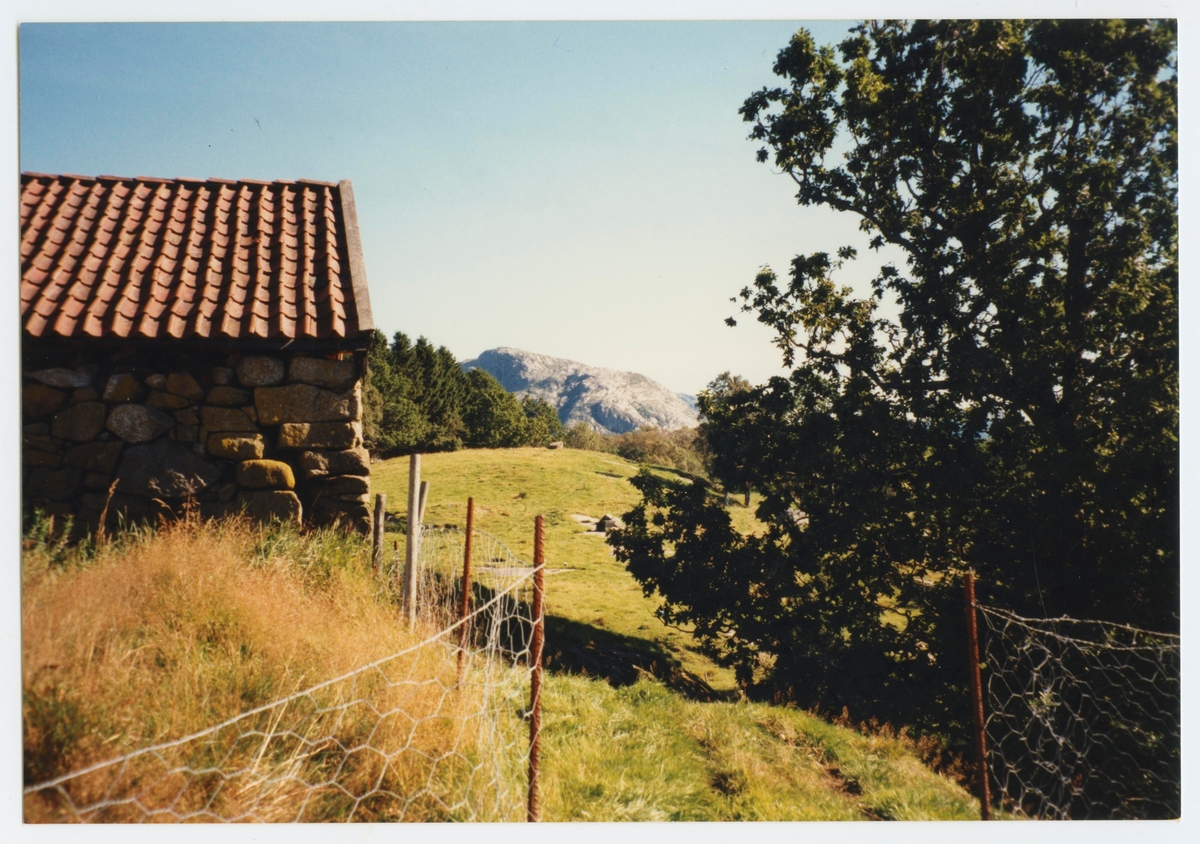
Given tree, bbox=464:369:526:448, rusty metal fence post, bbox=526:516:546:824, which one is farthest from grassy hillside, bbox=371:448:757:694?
tree, bbox=464:369:526:448

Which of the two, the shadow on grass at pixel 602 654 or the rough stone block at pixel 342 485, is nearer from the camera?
the rough stone block at pixel 342 485

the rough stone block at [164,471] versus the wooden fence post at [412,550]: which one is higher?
the rough stone block at [164,471]

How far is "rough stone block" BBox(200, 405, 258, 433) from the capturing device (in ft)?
16.8

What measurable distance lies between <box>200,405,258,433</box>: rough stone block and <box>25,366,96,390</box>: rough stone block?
99 centimetres

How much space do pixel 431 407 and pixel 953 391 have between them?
141 ft

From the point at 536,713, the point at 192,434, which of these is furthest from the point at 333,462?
the point at 536,713

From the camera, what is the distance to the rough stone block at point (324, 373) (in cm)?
527

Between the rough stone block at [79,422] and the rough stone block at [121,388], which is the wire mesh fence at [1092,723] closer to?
the rough stone block at [121,388]

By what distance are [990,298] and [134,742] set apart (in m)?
9.89

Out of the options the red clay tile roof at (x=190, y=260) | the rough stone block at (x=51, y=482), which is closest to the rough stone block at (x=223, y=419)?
the red clay tile roof at (x=190, y=260)

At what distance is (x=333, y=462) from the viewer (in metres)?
5.38

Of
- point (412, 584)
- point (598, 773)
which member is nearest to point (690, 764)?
point (598, 773)

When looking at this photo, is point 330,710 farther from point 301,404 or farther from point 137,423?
point 137,423

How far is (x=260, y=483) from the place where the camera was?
5.16 m
